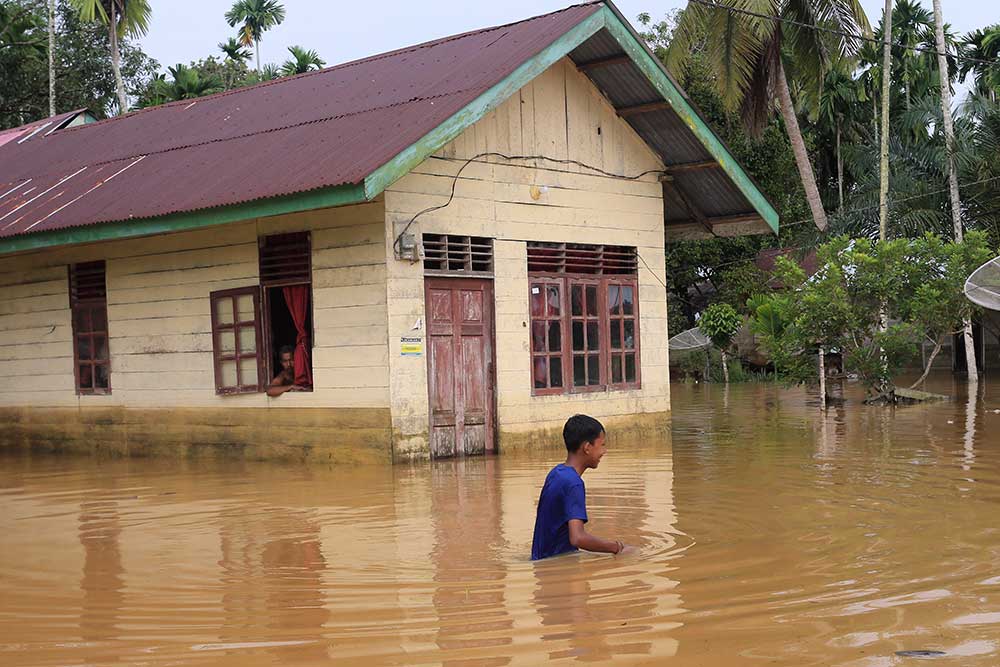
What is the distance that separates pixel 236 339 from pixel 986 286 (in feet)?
34.5

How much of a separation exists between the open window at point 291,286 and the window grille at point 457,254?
4.40 ft

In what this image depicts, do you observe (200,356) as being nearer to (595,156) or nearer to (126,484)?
(126,484)

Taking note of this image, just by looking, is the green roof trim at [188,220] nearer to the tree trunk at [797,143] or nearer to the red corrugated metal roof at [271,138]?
the red corrugated metal roof at [271,138]

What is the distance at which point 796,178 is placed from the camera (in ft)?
134

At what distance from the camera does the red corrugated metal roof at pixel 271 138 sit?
1297 cm

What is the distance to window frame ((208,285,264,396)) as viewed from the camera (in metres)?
14.2

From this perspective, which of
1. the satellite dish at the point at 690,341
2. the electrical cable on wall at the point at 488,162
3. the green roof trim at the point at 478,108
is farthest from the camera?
the satellite dish at the point at 690,341

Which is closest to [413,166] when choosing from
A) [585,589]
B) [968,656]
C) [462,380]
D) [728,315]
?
[462,380]

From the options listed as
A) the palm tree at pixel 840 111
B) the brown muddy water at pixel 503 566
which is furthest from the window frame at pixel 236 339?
the palm tree at pixel 840 111

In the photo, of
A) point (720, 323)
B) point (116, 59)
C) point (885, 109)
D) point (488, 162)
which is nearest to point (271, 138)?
point (488, 162)

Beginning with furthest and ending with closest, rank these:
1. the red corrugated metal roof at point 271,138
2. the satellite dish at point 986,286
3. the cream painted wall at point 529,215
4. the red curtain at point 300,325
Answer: the satellite dish at point 986,286, the red curtain at point 300,325, the cream painted wall at point 529,215, the red corrugated metal roof at point 271,138

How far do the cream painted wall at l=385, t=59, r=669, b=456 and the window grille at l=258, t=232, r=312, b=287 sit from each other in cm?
130

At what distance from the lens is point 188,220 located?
532 inches

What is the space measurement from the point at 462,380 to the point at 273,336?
2.39 meters
